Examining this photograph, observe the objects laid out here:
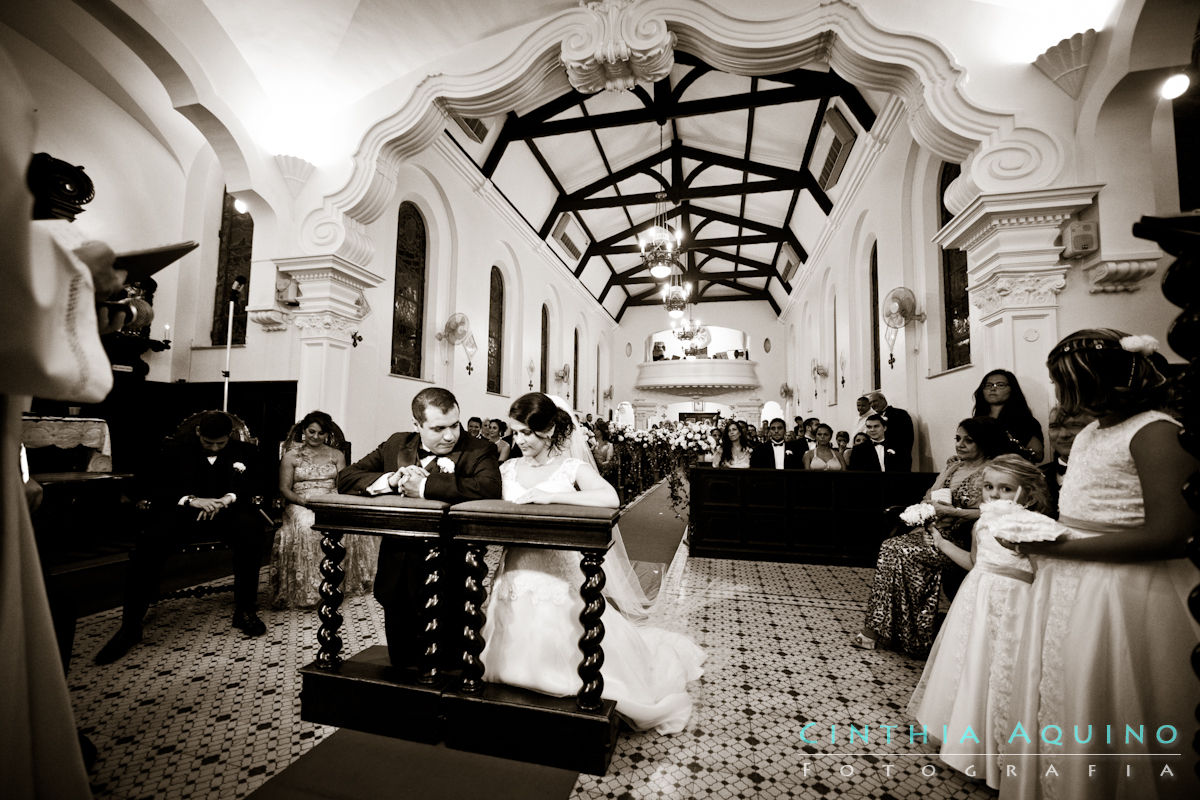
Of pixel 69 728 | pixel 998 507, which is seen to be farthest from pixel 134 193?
pixel 998 507

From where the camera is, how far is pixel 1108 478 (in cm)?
151

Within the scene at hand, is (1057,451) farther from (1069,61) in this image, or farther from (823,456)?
(823,456)

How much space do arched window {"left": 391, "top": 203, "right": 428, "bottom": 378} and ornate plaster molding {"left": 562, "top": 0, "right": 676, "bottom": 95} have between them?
13.4 feet

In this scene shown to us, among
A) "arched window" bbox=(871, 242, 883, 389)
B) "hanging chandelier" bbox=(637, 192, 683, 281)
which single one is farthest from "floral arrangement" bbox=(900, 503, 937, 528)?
"hanging chandelier" bbox=(637, 192, 683, 281)

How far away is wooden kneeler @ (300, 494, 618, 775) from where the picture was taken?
192cm

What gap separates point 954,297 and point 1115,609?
510 centimetres

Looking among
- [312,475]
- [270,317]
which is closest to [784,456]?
[312,475]

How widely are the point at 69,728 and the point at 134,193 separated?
7.15 meters

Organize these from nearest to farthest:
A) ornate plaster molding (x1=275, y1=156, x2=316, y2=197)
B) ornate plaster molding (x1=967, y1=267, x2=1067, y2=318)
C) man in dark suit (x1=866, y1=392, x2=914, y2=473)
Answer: ornate plaster molding (x1=967, y1=267, x2=1067, y2=318), ornate plaster molding (x1=275, y1=156, x2=316, y2=197), man in dark suit (x1=866, y1=392, x2=914, y2=473)

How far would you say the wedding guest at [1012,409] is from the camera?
3301mm

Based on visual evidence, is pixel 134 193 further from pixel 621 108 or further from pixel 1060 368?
pixel 1060 368

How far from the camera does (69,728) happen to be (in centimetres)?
100

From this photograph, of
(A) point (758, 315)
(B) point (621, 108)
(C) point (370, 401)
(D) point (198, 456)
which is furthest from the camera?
(A) point (758, 315)

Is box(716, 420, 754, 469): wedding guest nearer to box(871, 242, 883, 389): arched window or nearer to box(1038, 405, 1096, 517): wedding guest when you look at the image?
box(871, 242, 883, 389): arched window
